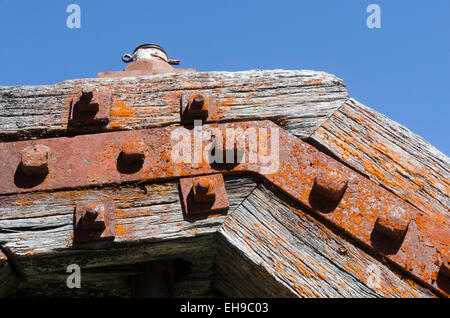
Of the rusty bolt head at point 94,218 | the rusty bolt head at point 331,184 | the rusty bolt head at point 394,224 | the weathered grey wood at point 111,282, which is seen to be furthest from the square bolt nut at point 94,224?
the rusty bolt head at point 394,224

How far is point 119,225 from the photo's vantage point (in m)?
1.69

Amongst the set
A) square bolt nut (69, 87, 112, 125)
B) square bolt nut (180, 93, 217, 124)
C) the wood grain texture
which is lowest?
the wood grain texture

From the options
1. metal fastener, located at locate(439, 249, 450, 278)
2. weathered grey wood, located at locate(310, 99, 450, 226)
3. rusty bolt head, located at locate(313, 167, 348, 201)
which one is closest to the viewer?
metal fastener, located at locate(439, 249, 450, 278)

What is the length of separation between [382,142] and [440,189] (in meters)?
0.27

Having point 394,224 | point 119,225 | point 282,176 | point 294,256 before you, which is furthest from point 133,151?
point 394,224

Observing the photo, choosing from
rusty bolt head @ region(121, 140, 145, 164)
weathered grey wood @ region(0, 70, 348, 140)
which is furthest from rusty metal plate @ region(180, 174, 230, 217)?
weathered grey wood @ region(0, 70, 348, 140)

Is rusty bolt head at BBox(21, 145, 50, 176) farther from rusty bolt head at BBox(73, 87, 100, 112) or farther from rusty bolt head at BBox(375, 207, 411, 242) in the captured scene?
rusty bolt head at BBox(375, 207, 411, 242)

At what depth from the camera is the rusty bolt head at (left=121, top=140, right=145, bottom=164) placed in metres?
1.78

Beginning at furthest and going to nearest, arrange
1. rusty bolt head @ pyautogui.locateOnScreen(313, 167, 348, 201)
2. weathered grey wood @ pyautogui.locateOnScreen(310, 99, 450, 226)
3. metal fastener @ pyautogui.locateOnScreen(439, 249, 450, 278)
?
1. weathered grey wood @ pyautogui.locateOnScreen(310, 99, 450, 226)
2. rusty bolt head @ pyautogui.locateOnScreen(313, 167, 348, 201)
3. metal fastener @ pyautogui.locateOnScreen(439, 249, 450, 278)

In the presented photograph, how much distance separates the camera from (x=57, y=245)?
1667 mm

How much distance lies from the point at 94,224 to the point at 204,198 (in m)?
0.37

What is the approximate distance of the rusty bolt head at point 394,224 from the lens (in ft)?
5.44
